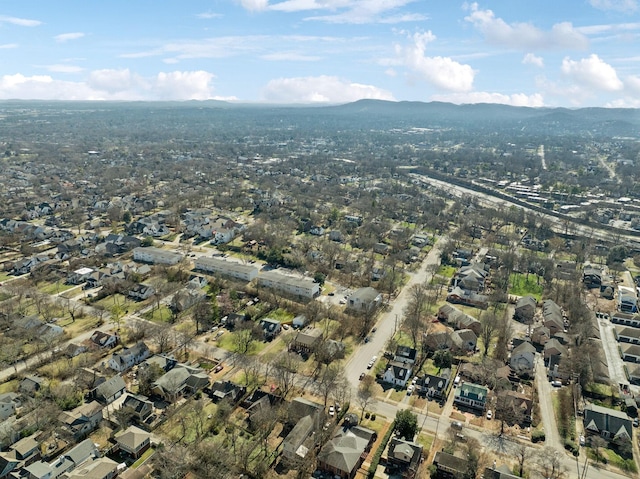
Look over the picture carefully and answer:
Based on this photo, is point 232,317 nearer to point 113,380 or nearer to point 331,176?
point 113,380

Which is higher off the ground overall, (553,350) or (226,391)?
(553,350)

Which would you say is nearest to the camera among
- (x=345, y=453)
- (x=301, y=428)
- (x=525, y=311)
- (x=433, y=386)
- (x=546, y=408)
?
(x=345, y=453)

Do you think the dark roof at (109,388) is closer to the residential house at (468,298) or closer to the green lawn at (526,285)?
the residential house at (468,298)

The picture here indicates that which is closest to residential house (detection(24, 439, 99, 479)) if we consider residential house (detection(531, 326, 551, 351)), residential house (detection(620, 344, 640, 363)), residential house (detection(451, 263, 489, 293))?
residential house (detection(531, 326, 551, 351))

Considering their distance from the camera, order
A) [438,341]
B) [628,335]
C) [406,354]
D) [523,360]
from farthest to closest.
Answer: [628,335], [438,341], [406,354], [523,360]

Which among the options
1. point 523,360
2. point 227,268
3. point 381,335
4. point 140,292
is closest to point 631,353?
point 523,360

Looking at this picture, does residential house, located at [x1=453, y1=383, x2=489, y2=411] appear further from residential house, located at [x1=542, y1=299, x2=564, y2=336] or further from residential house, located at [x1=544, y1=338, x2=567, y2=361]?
residential house, located at [x1=542, y1=299, x2=564, y2=336]

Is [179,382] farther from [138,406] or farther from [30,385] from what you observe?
[30,385]
